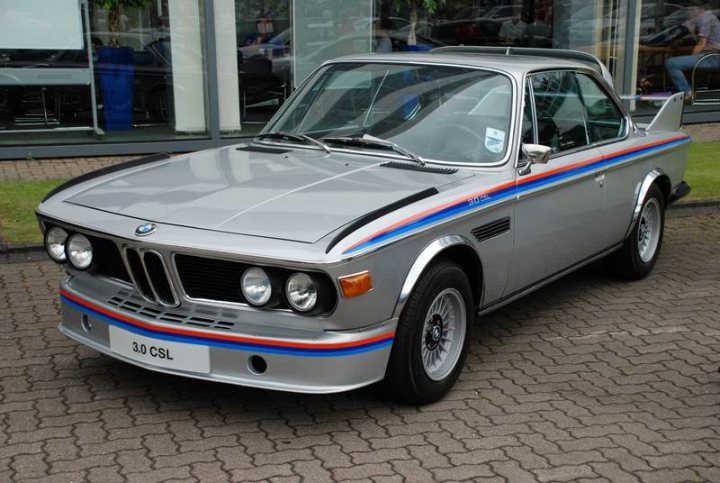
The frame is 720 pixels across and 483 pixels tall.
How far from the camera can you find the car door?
17.4ft

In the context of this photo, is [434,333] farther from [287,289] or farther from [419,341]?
[287,289]

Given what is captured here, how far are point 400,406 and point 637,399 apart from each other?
127 centimetres

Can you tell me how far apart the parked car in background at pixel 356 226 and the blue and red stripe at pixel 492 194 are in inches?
0.5

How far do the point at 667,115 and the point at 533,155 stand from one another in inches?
105

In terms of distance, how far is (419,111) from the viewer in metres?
5.43

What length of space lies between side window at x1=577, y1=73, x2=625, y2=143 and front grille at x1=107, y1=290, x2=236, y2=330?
3.19m

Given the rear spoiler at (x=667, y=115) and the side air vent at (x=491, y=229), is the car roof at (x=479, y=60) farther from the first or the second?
the rear spoiler at (x=667, y=115)

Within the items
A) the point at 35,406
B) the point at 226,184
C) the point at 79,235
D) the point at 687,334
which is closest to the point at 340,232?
the point at 226,184

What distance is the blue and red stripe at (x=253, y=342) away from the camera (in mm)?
4047

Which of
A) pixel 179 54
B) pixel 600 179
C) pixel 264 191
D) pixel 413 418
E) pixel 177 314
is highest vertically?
pixel 179 54

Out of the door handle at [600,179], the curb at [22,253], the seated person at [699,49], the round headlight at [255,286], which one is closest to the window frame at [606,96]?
the door handle at [600,179]

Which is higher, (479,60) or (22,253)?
(479,60)

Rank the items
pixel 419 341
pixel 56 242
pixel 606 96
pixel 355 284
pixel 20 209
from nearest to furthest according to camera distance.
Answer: pixel 355 284
pixel 419 341
pixel 56 242
pixel 606 96
pixel 20 209

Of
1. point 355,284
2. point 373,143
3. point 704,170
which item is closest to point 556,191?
point 373,143
